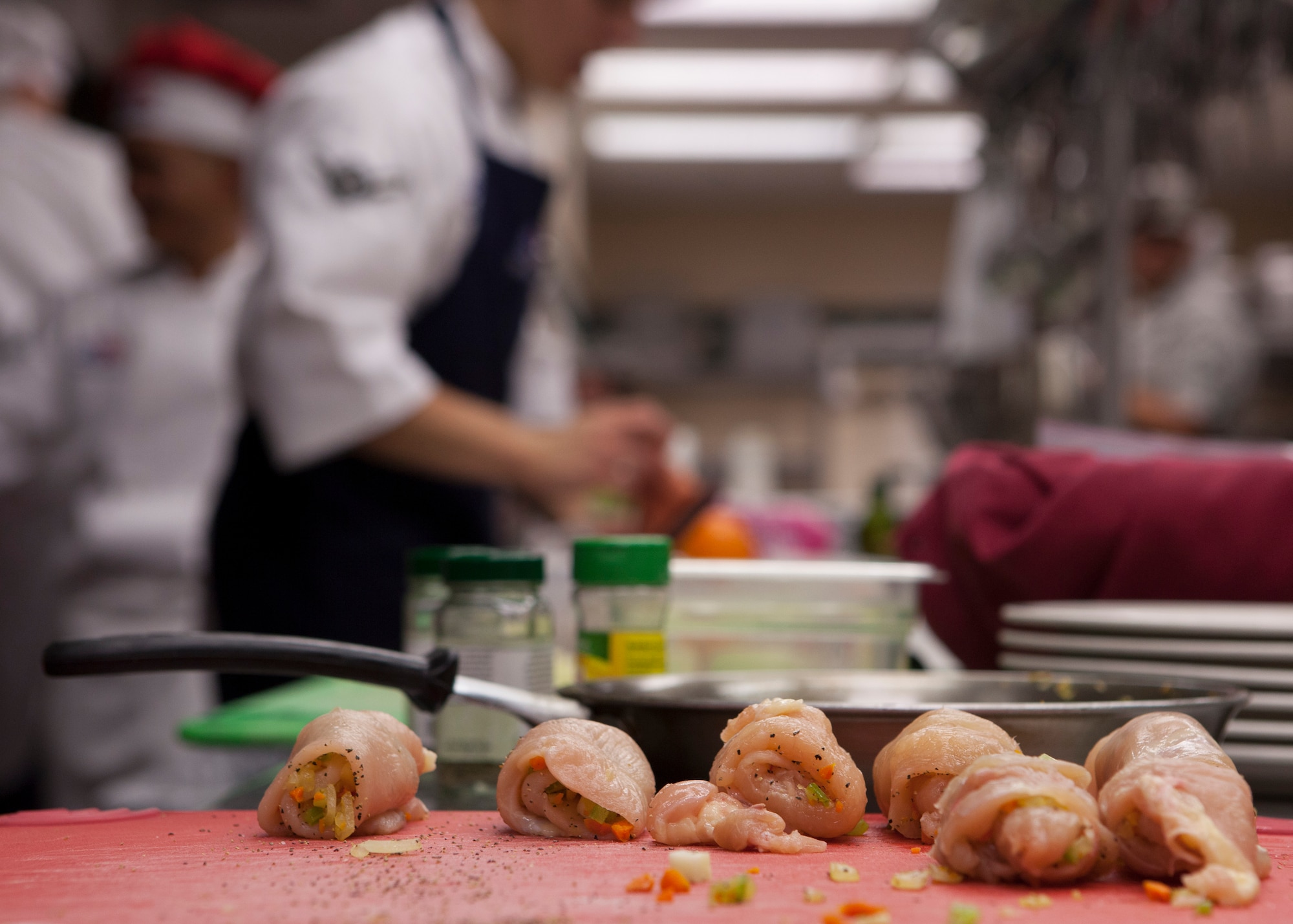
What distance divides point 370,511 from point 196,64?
1.80m

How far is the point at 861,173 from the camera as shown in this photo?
919cm

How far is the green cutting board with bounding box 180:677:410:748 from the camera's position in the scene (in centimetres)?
106

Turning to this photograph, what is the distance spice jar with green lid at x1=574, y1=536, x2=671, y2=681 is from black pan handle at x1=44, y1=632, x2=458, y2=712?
0.64ft

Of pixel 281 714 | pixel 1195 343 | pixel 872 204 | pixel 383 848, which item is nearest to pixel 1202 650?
pixel 383 848

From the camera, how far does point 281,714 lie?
1.16m

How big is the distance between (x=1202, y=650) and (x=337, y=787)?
67 cm

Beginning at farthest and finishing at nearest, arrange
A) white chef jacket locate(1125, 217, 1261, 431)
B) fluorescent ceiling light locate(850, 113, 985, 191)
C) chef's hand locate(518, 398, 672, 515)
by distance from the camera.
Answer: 1. fluorescent ceiling light locate(850, 113, 985, 191)
2. white chef jacket locate(1125, 217, 1261, 431)
3. chef's hand locate(518, 398, 672, 515)

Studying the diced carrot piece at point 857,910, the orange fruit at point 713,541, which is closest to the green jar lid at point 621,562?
the diced carrot piece at point 857,910

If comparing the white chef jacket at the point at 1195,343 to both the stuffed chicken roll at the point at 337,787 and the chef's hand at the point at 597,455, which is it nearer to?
the chef's hand at the point at 597,455

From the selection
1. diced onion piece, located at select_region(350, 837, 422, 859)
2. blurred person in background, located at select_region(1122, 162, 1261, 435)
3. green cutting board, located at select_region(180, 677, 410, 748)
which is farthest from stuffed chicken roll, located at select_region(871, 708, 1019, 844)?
blurred person in background, located at select_region(1122, 162, 1261, 435)

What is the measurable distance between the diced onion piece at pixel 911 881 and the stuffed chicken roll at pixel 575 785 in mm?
165

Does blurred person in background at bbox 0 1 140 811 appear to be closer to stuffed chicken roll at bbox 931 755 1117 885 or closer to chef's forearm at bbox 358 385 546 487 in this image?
chef's forearm at bbox 358 385 546 487

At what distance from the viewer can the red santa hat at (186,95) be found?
314 centimetres

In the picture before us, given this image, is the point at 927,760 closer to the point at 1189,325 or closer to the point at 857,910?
the point at 857,910
